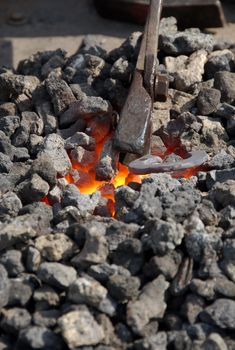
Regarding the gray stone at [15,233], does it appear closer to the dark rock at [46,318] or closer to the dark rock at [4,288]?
the dark rock at [4,288]

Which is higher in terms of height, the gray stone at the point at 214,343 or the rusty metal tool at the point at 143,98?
the rusty metal tool at the point at 143,98

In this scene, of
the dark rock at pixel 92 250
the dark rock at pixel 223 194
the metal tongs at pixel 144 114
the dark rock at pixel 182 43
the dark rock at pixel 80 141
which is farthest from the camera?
the dark rock at pixel 182 43

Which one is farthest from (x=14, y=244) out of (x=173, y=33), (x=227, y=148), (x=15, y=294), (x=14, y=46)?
(x=14, y=46)

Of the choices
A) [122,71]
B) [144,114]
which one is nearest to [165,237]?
[144,114]

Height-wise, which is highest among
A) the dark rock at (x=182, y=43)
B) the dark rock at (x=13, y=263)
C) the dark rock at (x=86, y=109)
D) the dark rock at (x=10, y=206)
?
the dark rock at (x=182, y=43)

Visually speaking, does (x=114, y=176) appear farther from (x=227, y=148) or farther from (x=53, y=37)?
(x=53, y=37)

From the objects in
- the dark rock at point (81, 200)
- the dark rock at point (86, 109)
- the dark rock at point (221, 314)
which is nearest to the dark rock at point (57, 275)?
the dark rock at point (81, 200)
